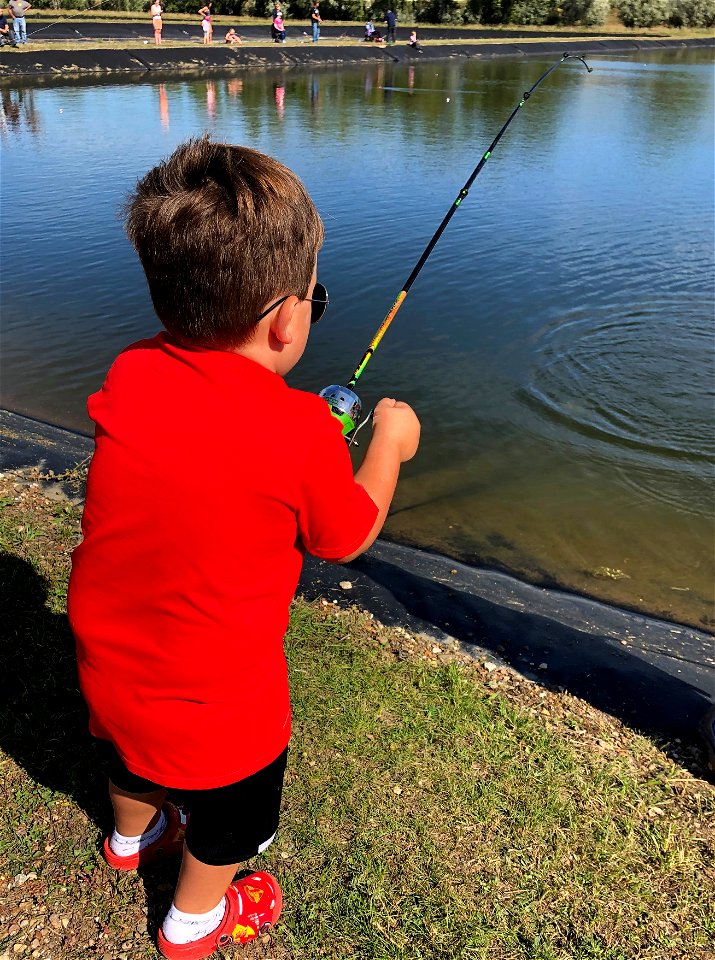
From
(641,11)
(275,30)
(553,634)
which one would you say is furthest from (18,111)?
(641,11)

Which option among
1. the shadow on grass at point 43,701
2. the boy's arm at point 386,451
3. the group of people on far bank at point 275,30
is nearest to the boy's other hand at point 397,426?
the boy's arm at point 386,451

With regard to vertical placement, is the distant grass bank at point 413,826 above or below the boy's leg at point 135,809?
below

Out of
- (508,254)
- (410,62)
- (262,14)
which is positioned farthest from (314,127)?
(262,14)

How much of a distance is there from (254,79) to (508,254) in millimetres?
23744

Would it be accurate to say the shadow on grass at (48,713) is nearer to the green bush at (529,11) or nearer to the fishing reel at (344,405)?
the fishing reel at (344,405)

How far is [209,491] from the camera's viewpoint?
150cm

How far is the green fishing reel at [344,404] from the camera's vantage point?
7.61 ft

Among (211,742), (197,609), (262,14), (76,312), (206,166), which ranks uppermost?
(262,14)

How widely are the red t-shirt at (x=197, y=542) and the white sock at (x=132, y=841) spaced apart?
63 centimetres

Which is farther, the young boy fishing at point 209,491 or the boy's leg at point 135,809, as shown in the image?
the boy's leg at point 135,809

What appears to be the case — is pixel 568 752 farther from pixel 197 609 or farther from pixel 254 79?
pixel 254 79

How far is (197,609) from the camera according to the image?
1.57 metres

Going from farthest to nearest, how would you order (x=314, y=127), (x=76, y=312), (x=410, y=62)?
(x=410, y=62) → (x=314, y=127) → (x=76, y=312)

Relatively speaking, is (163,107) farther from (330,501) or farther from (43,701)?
(330,501)
